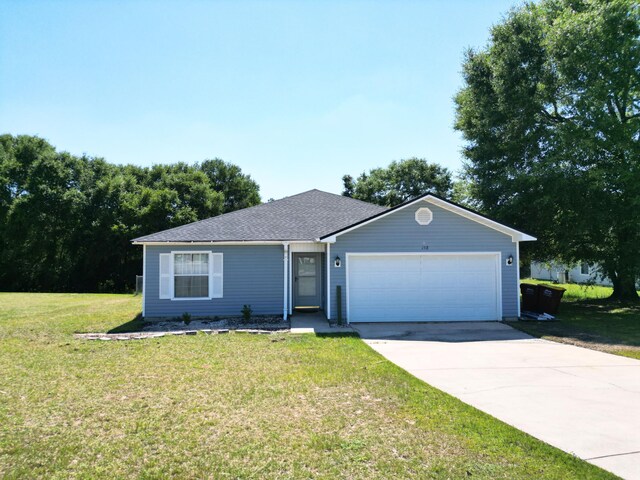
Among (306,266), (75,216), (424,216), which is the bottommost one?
(306,266)

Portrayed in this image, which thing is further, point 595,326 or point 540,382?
point 595,326

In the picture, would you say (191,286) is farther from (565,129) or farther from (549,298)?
(565,129)

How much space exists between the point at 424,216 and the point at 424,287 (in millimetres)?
2215

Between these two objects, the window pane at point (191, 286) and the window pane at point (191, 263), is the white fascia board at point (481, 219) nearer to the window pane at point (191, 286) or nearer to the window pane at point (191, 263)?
the window pane at point (191, 263)

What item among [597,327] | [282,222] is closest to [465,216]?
[597,327]

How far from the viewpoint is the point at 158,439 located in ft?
14.7

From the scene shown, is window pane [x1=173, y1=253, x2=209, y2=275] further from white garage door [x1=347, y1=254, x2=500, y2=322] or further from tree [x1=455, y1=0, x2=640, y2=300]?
tree [x1=455, y1=0, x2=640, y2=300]

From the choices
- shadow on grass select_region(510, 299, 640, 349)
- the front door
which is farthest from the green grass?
the front door

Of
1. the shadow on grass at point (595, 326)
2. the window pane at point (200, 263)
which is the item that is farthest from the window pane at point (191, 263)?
the shadow on grass at point (595, 326)

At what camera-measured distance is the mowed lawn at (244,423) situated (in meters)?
3.88

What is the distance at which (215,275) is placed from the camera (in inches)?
551

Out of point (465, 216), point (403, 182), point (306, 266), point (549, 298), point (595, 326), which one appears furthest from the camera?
point (403, 182)

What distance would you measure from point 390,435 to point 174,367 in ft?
14.7

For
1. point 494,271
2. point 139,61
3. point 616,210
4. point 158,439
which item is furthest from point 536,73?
point 158,439
